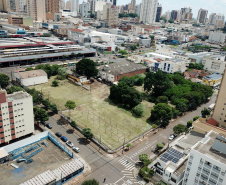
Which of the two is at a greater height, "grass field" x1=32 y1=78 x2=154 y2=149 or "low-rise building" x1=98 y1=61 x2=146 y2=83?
"low-rise building" x1=98 y1=61 x2=146 y2=83

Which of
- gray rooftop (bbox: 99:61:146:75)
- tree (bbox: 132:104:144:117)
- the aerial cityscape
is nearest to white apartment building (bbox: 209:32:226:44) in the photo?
the aerial cityscape

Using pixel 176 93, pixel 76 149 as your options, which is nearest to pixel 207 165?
pixel 76 149

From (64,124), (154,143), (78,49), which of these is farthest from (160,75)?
(78,49)

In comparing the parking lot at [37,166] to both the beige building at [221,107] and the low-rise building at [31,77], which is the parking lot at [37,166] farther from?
the beige building at [221,107]

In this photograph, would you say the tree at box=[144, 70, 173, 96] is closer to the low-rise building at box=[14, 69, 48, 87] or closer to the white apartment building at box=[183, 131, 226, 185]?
the white apartment building at box=[183, 131, 226, 185]

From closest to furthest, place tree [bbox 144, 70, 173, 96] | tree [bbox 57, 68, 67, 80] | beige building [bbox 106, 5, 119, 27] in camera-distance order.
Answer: tree [bbox 144, 70, 173, 96] < tree [bbox 57, 68, 67, 80] < beige building [bbox 106, 5, 119, 27]

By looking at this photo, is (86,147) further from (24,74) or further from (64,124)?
(24,74)
